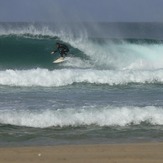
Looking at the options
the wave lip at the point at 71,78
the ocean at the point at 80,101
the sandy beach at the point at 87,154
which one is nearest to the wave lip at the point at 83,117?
the ocean at the point at 80,101

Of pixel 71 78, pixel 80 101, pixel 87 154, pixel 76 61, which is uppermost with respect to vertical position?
pixel 76 61

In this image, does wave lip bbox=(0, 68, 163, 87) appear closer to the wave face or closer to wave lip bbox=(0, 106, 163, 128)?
the wave face

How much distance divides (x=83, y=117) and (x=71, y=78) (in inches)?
225

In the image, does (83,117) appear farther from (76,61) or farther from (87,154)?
(76,61)

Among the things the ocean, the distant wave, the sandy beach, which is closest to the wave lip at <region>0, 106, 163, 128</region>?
the ocean

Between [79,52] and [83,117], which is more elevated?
[79,52]

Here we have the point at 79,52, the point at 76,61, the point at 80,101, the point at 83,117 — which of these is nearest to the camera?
the point at 83,117

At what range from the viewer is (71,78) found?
579 inches

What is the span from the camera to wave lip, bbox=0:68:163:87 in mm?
14359

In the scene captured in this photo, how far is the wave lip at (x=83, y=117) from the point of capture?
29.1ft

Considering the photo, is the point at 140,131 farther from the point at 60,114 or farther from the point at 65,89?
the point at 65,89

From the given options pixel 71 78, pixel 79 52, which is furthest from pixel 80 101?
pixel 79 52

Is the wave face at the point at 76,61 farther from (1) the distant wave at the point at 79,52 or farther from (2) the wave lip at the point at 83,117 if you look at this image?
(2) the wave lip at the point at 83,117

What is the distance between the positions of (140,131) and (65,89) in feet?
16.9
